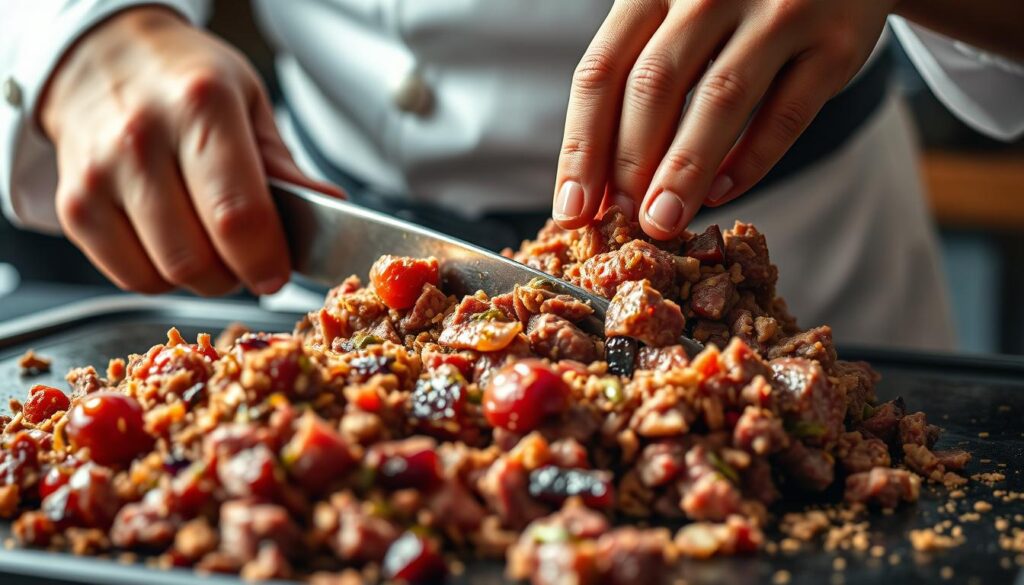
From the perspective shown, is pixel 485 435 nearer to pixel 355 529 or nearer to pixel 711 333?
pixel 355 529

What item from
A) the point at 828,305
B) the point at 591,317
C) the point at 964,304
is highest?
the point at 591,317

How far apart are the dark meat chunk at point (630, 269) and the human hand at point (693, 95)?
34 millimetres

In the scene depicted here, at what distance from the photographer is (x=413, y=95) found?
2316mm

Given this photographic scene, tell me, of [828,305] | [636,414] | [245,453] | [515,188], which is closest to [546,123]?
[515,188]

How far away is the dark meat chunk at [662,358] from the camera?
133cm

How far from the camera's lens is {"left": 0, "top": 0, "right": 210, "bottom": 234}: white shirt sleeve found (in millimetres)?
2014

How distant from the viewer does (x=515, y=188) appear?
2379 millimetres

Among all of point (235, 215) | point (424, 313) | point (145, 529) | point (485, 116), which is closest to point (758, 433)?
point (424, 313)

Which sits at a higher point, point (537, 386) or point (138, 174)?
point (537, 386)

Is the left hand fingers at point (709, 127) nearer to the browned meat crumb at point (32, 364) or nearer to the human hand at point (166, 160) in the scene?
the human hand at point (166, 160)

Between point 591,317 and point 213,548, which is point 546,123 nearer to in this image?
point 591,317

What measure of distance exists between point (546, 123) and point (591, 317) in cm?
94

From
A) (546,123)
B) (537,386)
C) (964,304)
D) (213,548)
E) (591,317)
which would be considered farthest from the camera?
(964,304)

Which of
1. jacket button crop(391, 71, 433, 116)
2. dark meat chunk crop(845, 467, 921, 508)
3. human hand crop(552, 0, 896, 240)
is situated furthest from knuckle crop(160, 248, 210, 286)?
dark meat chunk crop(845, 467, 921, 508)
